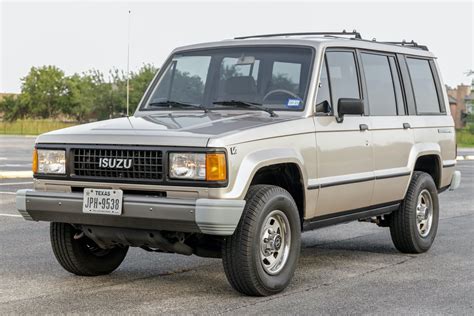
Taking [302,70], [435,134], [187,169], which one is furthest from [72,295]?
Answer: [435,134]

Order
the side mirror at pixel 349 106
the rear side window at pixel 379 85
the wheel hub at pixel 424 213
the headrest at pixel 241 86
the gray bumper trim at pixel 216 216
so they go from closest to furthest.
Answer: the gray bumper trim at pixel 216 216 → the side mirror at pixel 349 106 → the headrest at pixel 241 86 → the rear side window at pixel 379 85 → the wheel hub at pixel 424 213

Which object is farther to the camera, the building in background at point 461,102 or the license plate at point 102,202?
the building in background at point 461,102

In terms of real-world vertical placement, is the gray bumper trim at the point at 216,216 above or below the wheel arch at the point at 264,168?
below

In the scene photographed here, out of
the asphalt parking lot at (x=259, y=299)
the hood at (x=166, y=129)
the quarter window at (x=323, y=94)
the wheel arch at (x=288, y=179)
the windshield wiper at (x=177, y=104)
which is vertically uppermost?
the quarter window at (x=323, y=94)

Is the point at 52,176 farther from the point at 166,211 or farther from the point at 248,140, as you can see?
the point at 248,140

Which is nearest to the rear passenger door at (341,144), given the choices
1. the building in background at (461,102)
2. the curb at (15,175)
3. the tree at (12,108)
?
the curb at (15,175)

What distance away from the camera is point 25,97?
3733 inches

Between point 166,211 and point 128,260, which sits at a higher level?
point 166,211

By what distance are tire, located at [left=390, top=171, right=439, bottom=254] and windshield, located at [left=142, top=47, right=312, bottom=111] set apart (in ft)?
Answer: 7.00

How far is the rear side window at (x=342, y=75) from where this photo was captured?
7746mm

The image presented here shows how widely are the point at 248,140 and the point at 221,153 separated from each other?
330 millimetres

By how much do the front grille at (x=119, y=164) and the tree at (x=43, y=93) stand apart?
295 feet

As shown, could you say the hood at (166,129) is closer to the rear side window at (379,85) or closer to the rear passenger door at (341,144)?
the rear passenger door at (341,144)

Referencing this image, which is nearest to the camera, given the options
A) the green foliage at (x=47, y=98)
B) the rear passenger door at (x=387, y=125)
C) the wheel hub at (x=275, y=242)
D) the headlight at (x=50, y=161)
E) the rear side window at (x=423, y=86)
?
the wheel hub at (x=275, y=242)
